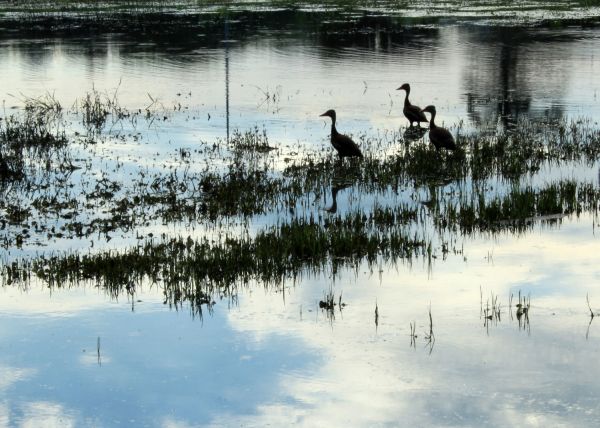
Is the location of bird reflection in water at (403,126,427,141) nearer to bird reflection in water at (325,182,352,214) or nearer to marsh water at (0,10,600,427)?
marsh water at (0,10,600,427)

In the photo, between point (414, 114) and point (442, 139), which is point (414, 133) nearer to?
point (414, 114)

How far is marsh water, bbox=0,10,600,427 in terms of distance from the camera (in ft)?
33.2

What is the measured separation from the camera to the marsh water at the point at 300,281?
10.1 meters

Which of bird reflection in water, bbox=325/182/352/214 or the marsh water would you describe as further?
bird reflection in water, bbox=325/182/352/214

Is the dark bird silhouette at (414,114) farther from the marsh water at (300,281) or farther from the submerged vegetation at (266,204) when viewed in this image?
the submerged vegetation at (266,204)

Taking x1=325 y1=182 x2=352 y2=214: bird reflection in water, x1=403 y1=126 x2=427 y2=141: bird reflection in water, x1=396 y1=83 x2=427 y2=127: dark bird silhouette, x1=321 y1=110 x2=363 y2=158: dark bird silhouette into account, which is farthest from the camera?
x1=396 y1=83 x2=427 y2=127: dark bird silhouette

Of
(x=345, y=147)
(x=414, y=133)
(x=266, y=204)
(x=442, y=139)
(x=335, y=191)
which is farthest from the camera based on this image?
(x=414, y=133)

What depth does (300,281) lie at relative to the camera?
13.6 meters

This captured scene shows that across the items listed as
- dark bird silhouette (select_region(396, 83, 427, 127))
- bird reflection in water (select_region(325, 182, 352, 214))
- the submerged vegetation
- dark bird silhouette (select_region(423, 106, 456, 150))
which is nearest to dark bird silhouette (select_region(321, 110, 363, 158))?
the submerged vegetation

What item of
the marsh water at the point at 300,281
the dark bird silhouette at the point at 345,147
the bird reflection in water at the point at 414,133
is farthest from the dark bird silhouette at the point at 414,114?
the dark bird silhouette at the point at 345,147

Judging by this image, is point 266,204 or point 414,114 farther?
point 414,114

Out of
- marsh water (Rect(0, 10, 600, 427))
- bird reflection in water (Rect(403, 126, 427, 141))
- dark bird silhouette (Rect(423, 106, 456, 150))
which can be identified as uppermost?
dark bird silhouette (Rect(423, 106, 456, 150))

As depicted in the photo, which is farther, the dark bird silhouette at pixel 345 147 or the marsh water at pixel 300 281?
the dark bird silhouette at pixel 345 147

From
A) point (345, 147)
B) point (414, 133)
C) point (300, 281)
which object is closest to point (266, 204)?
point (345, 147)
